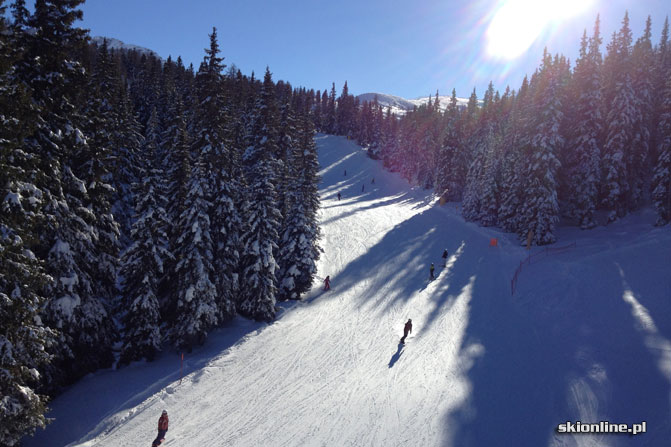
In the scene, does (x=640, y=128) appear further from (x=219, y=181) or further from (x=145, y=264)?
(x=145, y=264)

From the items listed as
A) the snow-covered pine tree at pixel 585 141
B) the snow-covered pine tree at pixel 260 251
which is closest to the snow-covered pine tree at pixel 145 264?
the snow-covered pine tree at pixel 260 251

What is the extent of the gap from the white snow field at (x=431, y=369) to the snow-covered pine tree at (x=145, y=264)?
4.58 feet

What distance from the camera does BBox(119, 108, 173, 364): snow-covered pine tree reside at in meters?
17.8

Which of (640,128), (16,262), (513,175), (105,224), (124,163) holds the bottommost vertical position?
(16,262)

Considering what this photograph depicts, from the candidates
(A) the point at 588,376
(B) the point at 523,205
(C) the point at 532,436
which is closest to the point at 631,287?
(A) the point at 588,376

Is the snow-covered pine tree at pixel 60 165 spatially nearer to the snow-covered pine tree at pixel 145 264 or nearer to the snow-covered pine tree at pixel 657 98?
the snow-covered pine tree at pixel 145 264

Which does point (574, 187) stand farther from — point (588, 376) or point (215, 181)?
point (215, 181)

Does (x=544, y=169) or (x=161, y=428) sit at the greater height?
(x=544, y=169)

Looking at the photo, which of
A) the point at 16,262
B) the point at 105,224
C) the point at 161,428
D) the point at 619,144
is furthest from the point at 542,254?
the point at 16,262

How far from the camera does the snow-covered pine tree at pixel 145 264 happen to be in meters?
17.8

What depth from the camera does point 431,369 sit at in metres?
16.4

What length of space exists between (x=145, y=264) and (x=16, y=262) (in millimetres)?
8353

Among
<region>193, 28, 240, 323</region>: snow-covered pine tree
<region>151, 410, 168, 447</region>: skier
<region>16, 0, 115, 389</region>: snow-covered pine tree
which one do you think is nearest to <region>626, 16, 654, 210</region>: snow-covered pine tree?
<region>193, 28, 240, 323</region>: snow-covered pine tree

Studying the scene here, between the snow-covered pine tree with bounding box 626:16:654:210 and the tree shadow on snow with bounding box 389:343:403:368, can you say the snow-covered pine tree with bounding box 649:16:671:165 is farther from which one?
the tree shadow on snow with bounding box 389:343:403:368
